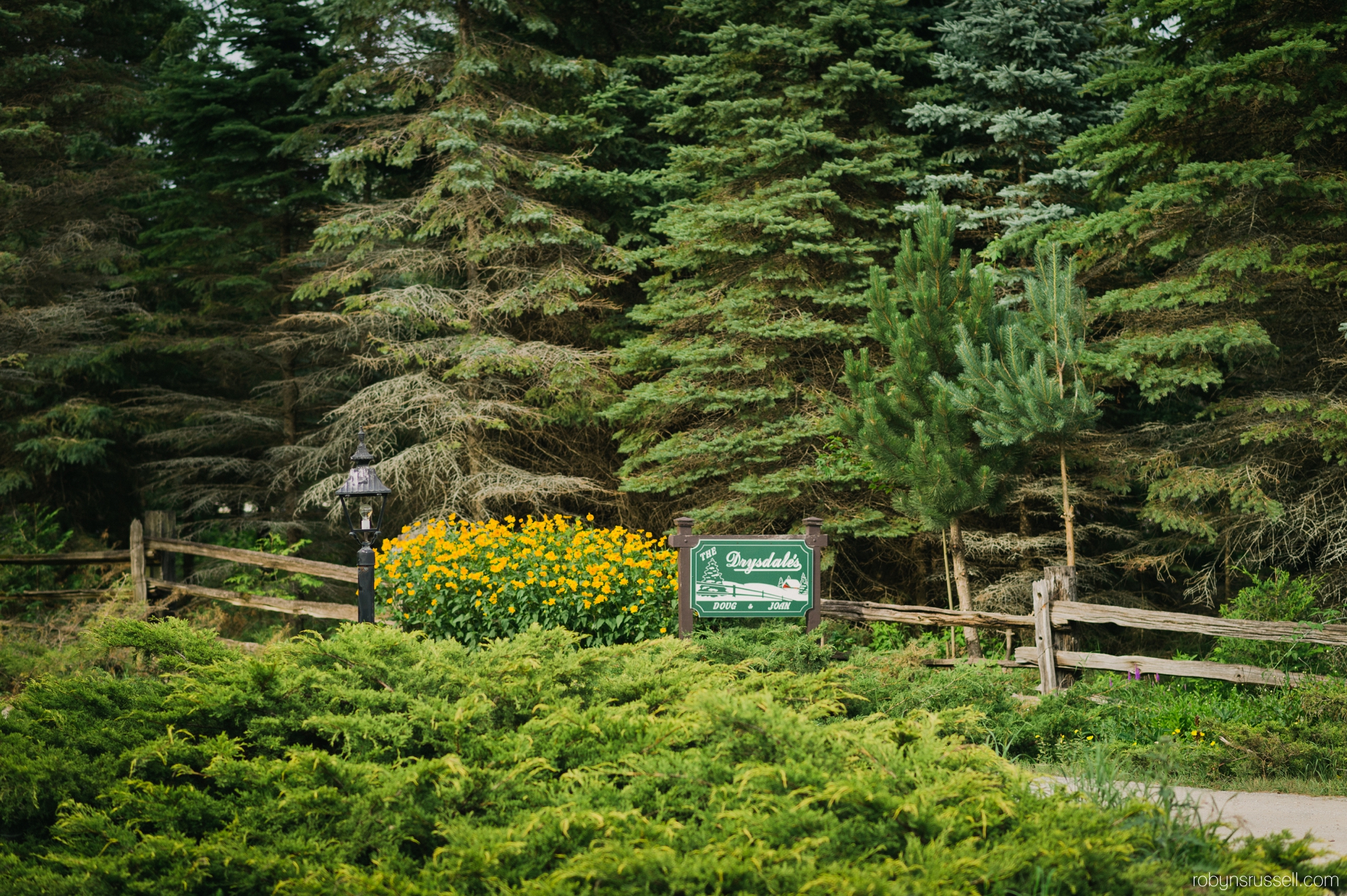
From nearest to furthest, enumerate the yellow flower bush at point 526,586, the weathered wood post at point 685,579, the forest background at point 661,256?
the weathered wood post at point 685,579
the yellow flower bush at point 526,586
the forest background at point 661,256

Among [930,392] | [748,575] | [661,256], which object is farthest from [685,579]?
[661,256]

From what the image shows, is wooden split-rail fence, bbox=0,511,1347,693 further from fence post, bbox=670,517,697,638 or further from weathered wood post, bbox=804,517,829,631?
fence post, bbox=670,517,697,638

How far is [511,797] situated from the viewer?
3.45 m

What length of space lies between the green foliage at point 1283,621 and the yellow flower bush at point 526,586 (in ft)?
13.8

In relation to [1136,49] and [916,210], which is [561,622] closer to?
[916,210]

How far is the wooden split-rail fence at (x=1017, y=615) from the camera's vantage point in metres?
6.39

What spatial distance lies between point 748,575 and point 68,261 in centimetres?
1098

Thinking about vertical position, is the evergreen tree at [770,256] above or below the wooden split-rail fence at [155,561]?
above

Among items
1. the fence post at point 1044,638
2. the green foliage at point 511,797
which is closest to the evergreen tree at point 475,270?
the fence post at point 1044,638

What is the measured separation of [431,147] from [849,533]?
741 cm

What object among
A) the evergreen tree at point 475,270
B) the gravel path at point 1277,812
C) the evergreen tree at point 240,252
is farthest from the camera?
the evergreen tree at point 240,252

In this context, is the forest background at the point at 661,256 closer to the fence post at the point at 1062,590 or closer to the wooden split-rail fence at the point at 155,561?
the fence post at the point at 1062,590

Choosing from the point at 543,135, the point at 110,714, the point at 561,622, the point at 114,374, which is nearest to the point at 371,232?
the point at 543,135

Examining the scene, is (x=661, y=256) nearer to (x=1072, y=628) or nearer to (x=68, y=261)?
(x=1072, y=628)
